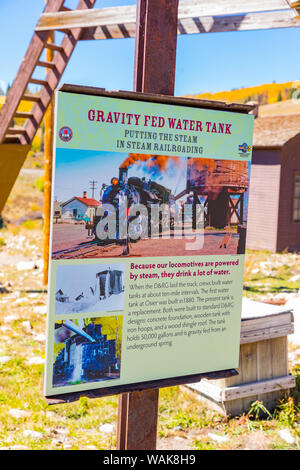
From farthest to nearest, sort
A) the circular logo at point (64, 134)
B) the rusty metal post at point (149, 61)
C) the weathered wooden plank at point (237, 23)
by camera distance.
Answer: the weathered wooden plank at point (237, 23), the rusty metal post at point (149, 61), the circular logo at point (64, 134)

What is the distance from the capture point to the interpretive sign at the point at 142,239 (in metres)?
2.26

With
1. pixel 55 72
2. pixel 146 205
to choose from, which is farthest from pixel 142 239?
pixel 55 72

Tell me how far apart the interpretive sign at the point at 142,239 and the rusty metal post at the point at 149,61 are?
0.56ft

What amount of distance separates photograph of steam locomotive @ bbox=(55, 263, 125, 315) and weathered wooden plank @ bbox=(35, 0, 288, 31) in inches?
129

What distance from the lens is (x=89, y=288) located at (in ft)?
7.63

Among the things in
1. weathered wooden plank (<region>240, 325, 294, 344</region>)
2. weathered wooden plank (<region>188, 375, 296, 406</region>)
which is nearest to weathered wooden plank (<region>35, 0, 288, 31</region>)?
weathered wooden plank (<region>240, 325, 294, 344</region>)

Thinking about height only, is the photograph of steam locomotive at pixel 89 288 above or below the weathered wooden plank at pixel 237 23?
below

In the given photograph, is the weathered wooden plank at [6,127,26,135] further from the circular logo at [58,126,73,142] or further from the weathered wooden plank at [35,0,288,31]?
the circular logo at [58,126,73,142]

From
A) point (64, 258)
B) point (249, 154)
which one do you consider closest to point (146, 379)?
point (64, 258)

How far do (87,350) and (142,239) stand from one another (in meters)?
0.57

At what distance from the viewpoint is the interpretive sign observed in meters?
2.26

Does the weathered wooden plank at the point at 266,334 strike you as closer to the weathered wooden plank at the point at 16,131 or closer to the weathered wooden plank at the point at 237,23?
the weathered wooden plank at the point at 237,23

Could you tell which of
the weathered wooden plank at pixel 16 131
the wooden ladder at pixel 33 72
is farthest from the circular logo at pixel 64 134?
the weathered wooden plank at pixel 16 131
